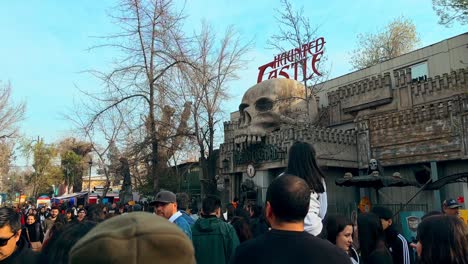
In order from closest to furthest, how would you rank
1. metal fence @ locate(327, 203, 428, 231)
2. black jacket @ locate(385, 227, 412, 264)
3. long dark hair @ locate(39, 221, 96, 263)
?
long dark hair @ locate(39, 221, 96, 263) < black jacket @ locate(385, 227, 412, 264) < metal fence @ locate(327, 203, 428, 231)

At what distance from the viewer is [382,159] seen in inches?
778

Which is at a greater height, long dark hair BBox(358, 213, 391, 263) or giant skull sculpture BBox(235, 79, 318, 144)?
giant skull sculpture BBox(235, 79, 318, 144)

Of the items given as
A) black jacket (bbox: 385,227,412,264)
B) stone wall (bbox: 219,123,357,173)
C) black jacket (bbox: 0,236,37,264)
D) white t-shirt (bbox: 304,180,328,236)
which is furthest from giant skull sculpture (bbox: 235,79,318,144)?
black jacket (bbox: 0,236,37,264)

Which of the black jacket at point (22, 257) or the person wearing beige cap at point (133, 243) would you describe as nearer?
the person wearing beige cap at point (133, 243)

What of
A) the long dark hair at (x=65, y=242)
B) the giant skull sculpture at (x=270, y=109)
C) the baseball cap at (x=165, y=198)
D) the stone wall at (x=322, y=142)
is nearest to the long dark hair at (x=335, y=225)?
the baseball cap at (x=165, y=198)

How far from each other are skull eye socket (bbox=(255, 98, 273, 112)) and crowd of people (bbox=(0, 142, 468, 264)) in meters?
16.6

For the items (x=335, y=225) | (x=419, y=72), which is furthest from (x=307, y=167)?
(x=419, y=72)

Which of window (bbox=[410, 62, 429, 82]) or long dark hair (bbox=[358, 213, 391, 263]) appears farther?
window (bbox=[410, 62, 429, 82])

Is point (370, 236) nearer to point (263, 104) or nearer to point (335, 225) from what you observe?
point (335, 225)

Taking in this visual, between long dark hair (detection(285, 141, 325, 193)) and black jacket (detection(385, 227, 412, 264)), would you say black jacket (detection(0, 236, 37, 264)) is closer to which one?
long dark hair (detection(285, 141, 325, 193))

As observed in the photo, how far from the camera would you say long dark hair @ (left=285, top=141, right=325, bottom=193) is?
3387 mm

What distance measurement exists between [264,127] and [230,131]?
414 cm

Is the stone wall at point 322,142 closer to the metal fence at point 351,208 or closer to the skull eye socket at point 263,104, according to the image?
the skull eye socket at point 263,104

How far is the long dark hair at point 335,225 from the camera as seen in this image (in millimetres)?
3797
